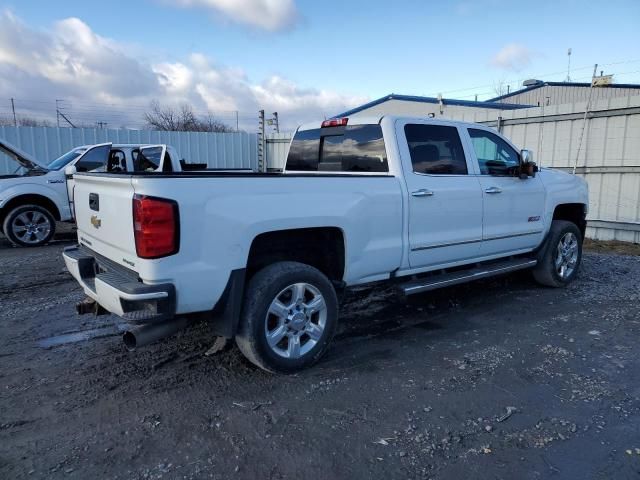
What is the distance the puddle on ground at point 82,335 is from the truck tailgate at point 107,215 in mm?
963

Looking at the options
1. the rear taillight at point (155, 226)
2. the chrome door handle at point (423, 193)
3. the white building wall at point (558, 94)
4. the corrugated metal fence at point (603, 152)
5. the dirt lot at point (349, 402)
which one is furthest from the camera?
the white building wall at point (558, 94)

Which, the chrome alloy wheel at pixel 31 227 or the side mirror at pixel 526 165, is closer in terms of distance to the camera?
the side mirror at pixel 526 165

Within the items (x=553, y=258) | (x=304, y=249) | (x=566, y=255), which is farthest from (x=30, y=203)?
(x=566, y=255)

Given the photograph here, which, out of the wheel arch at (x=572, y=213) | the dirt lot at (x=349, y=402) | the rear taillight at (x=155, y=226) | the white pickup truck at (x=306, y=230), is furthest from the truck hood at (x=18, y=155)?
the wheel arch at (x=572, y=213)

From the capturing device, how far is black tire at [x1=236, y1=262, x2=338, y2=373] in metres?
3.33

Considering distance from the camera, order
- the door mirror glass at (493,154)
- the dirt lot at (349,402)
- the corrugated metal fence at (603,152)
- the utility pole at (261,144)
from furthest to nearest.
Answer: the utility pole at (261,144) < the corrugated metal fence at (603,152) < the door mirror glass at (493,154) < the dirt lot at (349,402)

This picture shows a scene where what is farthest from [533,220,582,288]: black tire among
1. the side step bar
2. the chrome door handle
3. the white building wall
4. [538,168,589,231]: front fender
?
the white building wall

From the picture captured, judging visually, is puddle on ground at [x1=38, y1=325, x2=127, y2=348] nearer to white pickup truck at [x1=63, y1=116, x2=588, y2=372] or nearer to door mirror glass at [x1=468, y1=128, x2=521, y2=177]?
white pickup truck at [x1=63, y1=116, x2=588, y2=372]

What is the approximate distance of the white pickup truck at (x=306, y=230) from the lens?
299cm

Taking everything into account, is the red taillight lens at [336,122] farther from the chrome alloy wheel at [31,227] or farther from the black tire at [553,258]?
the chrome alloy wheel at [31,227]

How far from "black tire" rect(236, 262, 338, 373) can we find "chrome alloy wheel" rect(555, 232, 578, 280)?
3.78 meters

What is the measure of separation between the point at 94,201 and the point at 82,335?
1593mm

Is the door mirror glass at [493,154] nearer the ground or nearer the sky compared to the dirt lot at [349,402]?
nearer the sky

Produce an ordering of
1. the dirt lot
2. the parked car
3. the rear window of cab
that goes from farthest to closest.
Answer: the parked car
the rear window of cab
the dirt lot
